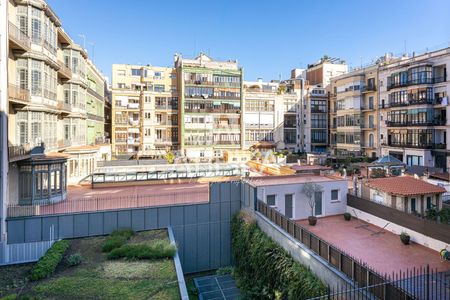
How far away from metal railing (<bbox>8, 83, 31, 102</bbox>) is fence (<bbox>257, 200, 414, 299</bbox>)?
57.5 feet

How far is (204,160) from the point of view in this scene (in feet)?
161

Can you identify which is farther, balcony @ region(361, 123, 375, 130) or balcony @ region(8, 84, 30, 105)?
balcony @ region(361, 123, 375, 130)

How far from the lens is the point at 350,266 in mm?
10391

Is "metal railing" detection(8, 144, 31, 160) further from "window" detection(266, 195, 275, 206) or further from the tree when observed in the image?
the tree

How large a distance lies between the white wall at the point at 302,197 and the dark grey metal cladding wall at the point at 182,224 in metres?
2.39

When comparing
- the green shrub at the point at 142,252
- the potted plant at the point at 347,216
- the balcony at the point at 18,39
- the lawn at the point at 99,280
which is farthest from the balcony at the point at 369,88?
the balcony at the point at 18,39

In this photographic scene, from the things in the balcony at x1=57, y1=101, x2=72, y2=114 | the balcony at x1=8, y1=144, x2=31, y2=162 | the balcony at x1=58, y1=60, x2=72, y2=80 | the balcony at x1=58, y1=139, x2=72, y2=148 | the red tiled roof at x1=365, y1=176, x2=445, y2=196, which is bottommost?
the red tiled roof at x1=365, y1=176, x2=445, y2=196

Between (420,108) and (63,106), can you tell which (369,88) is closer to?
(420,108)

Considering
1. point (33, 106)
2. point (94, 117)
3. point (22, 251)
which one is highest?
point (94, 117)

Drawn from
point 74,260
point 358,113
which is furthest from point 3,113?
point 358,113

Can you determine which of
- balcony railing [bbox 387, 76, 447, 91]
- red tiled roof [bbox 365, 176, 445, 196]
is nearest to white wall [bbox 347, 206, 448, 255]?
red tiled roof [bbox 365, 176, 445, 196]

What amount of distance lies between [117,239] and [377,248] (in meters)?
13.8

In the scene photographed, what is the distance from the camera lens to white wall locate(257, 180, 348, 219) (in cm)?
2045

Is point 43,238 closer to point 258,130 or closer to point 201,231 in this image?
point 201,231
